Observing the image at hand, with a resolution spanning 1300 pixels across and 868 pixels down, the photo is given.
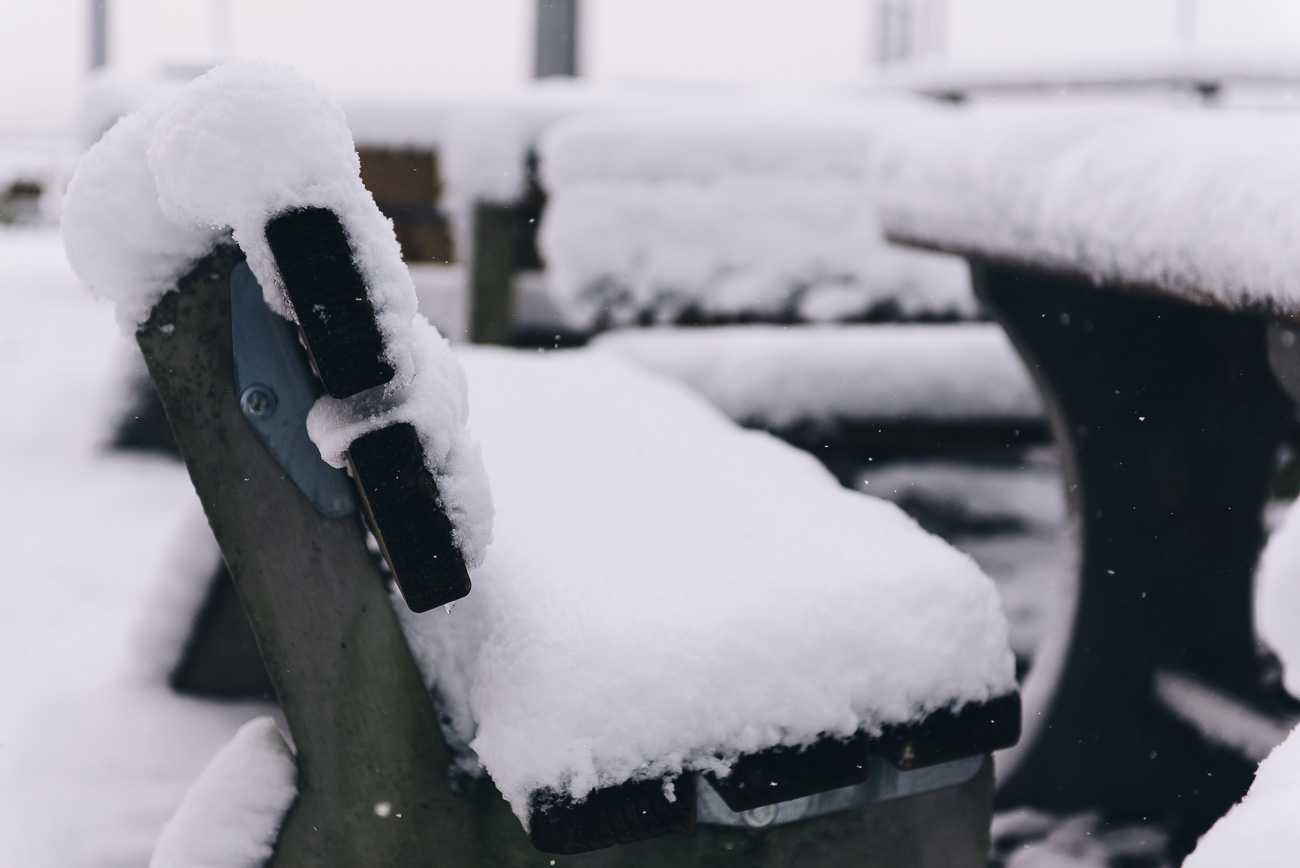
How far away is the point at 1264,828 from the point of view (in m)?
0.48

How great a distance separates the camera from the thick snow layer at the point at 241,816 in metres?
0.75

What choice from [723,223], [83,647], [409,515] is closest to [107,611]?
[83,647]

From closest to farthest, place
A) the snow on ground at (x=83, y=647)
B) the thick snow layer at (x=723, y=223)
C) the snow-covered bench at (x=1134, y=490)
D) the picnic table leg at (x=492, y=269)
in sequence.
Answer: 1. the snow on ground at (x=83, y=647)
2. the snow-covered bench at (x=1134, y=490)
3. the thick snow layer at (x=723, y=223)
4. the picnic table leg at (x=492, y=269)

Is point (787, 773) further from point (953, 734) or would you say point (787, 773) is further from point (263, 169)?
point (263, 169)

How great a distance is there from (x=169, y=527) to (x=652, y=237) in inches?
46.6

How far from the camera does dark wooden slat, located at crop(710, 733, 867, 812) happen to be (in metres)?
0.68

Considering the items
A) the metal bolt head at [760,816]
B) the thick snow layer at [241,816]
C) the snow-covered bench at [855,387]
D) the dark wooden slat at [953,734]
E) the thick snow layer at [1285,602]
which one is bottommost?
the snow-covered bench at [855,387]

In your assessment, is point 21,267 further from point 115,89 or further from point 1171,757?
point 1171,757

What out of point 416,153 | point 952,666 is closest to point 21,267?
point 416,153

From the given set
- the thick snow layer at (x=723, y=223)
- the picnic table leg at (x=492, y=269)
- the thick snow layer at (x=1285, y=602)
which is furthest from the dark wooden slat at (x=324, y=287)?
the picnic table leg at (x=492, y=269)

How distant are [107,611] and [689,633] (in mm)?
1539

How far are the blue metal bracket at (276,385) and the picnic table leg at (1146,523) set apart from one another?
3.33 ft

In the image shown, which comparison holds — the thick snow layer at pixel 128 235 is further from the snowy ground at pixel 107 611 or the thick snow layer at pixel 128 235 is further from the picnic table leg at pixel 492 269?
the picnic table leg at pixel 492 269

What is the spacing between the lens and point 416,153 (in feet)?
12.3
